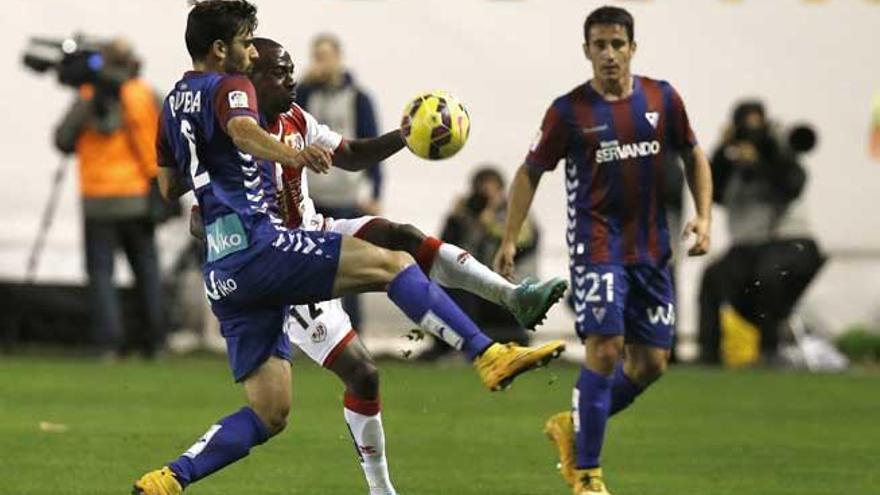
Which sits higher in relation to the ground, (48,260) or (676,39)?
(676,39)

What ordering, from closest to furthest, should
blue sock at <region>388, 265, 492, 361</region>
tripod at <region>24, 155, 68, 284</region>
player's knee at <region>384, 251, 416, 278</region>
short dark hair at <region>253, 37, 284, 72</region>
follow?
blue sock at <region>388, 265, 492, 361</region> < player's knee at <region>384, 251, 416, 278</region> < short dark hair at <region>253, 37, 284, 72</region> < tripod at <region>24, 155, 68, 284</region>

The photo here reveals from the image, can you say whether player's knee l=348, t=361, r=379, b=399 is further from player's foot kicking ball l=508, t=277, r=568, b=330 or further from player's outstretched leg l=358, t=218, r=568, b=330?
player's foot kicking ball l=508, t=277, r=568, b=330

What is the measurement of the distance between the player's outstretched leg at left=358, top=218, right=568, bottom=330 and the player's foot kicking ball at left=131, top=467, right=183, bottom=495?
1.25m

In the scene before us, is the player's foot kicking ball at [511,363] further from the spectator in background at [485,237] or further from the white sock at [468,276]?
the spectator in background at [485,237]

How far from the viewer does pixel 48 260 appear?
21078mm

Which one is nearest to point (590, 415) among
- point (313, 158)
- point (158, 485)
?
point (158, 485)

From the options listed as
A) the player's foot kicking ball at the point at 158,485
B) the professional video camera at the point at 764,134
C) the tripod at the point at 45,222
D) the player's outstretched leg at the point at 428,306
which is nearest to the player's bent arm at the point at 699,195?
the player's outstretched leg at the point at 428,306

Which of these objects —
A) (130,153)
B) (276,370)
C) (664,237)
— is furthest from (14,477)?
(130,153)

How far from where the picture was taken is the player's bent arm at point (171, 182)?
982 centimetres

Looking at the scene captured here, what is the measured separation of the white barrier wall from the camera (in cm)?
2106

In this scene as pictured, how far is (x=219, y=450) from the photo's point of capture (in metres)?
9.44

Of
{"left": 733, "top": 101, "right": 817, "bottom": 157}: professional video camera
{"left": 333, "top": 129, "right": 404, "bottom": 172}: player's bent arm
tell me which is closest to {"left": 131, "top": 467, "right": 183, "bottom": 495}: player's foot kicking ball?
{"left": 333, "top": 129, "right": 404, "bottom": 172}: player's bent arm

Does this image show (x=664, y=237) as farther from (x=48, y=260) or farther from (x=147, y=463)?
(x=48, y=260)

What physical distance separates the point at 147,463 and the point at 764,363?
9226 mm
